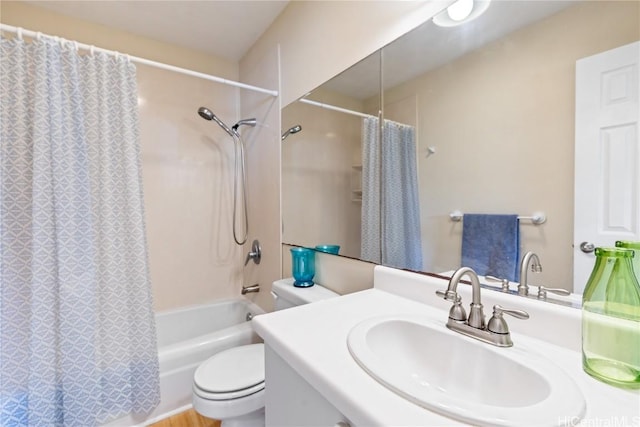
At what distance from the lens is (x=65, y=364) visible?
119 centimetres

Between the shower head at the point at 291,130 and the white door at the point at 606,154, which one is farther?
the shower head at the point at 291,130

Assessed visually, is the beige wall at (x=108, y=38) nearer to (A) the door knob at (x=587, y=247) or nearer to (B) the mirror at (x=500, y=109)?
(B) the mirror at (x=500, y=109)

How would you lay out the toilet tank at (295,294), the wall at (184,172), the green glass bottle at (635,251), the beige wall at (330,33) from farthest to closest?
the wall at (184,172), the toilet tank at (295,294), the beige wall at (330,33), the green glass bottle at (635,251)

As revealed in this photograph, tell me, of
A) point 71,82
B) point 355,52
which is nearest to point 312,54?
point 355,52

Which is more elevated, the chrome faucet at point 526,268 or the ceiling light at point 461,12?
the ceiling light at point 461,12

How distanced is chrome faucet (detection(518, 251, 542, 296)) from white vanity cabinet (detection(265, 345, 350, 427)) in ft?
1.85

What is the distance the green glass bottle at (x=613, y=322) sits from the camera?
49cm

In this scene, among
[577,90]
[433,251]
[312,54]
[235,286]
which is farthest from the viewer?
[235,286]

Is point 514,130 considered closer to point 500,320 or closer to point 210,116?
point 500,320

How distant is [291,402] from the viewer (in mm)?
657


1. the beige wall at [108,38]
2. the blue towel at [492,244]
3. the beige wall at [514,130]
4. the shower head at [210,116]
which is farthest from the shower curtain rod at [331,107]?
the beige wall at [108,38]

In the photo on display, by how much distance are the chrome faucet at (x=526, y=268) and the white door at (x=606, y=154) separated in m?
0.07

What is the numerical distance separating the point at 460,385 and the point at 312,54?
5.02 ft

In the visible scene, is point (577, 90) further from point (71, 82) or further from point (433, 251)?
point (71, 82)
